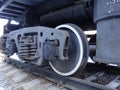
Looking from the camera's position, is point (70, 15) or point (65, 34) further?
point (70, 15)

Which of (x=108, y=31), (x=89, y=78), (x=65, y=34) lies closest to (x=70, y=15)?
(x=65, y=34)

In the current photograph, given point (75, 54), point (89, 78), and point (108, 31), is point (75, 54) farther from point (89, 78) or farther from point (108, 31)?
point (108, 31)

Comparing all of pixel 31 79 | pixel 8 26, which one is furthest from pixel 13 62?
pixel 31 79

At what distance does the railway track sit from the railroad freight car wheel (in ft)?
0.40

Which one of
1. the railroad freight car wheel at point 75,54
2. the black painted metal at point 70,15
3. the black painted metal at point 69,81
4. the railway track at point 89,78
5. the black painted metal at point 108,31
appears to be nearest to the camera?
the black painted metal at point 108,31

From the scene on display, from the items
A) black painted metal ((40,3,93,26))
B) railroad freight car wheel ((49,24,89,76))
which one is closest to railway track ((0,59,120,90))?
railroad freight car wheel ((49,24,89,76))

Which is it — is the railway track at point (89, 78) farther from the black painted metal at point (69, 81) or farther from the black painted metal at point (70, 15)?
the black painted metal at point (70, 15)

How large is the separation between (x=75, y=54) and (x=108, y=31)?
2.63ft

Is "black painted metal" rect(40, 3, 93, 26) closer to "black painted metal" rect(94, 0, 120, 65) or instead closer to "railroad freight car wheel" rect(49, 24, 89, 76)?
"railroad freight car wheel" rect(49, 24, 89, 76)

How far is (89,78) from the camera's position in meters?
2.69

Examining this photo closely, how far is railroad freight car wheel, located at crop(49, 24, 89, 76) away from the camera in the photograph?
248cm

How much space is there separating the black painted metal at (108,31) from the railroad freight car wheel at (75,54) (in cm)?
41

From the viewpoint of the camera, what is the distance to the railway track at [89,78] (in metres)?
2.30

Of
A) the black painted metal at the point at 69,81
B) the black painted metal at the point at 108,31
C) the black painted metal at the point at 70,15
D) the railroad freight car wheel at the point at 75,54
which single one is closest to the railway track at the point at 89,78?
the black painted metal at the point at 69,81
